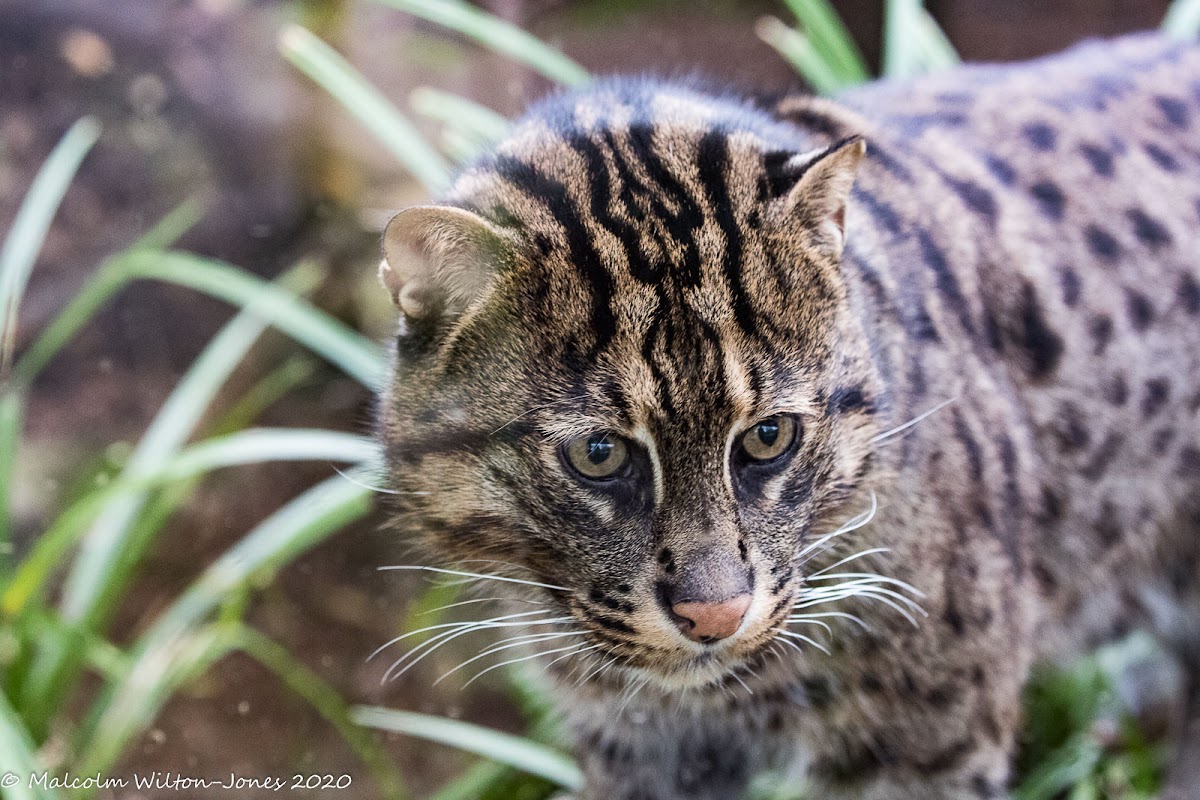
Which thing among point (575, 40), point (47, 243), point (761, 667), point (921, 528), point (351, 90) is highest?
point (575, 40)

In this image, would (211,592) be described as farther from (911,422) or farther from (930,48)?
(930,48)

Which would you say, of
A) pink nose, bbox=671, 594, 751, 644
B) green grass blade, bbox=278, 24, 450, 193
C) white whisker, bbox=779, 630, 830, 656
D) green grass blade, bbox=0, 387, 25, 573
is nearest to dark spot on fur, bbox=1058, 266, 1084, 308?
white whisker, bbox=779, 630, 830, 656

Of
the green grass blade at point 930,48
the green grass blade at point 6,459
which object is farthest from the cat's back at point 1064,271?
the green grass blade at point 6,459

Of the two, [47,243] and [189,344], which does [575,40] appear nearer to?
[189,344]

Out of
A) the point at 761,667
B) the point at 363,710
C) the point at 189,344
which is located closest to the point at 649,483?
the point at 761,667

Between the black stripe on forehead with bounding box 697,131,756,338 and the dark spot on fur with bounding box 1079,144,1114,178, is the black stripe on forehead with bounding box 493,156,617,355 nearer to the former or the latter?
the black stripe on forehead with bounding box 697,131,756,338

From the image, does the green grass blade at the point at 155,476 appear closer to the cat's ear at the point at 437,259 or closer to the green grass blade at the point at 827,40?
the cat's ear at the point at 437,259
